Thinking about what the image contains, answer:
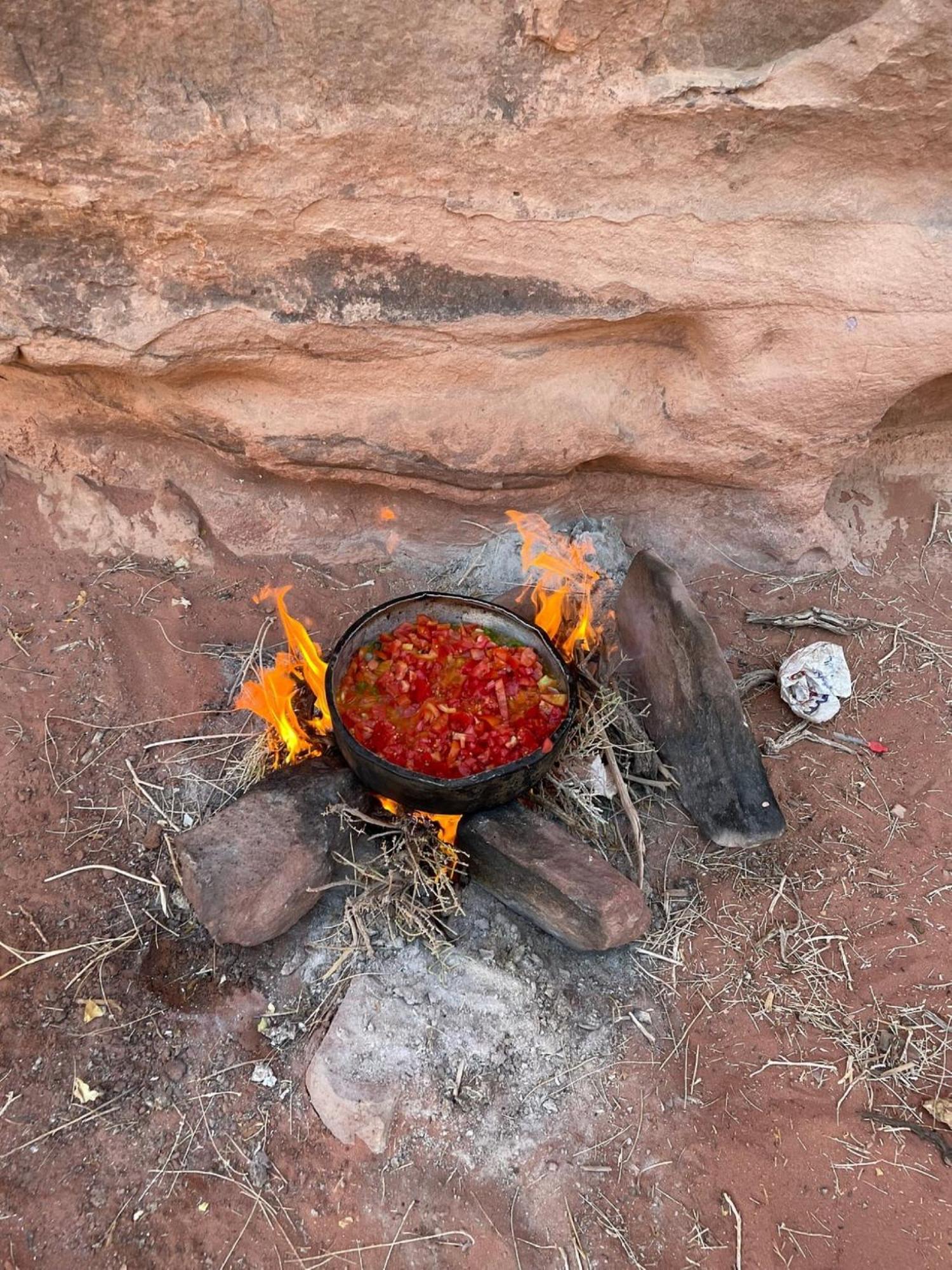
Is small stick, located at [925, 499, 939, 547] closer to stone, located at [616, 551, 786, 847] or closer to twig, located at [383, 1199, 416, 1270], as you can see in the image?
stone, located at [616, 551, 786, 847]

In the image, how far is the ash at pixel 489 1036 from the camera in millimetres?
2502

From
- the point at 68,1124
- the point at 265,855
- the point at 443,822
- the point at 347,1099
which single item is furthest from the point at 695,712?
the point at 68,1124

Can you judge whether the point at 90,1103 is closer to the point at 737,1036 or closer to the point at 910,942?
the point at 737,1036

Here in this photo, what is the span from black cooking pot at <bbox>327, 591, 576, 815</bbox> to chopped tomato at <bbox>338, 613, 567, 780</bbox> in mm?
42

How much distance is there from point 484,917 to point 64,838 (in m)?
1.47

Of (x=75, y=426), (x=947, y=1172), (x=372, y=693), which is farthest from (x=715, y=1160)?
(x=75, y=426)

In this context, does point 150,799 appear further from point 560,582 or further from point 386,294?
point 386,294

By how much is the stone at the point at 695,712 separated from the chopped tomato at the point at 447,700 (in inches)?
20.5

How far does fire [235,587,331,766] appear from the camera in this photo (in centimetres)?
322

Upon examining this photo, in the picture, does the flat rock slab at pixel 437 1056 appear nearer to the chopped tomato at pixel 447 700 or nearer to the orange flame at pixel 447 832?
the orange flame at pixel 447 832

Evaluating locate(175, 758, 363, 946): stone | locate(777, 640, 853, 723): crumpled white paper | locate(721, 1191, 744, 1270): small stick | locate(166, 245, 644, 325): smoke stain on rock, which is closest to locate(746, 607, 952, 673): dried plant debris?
locate(777, 640, 853, 723): crumpled white paper

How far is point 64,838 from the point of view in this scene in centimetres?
291

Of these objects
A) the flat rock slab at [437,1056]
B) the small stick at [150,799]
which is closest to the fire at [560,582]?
the flat rock slab at [437,1056]

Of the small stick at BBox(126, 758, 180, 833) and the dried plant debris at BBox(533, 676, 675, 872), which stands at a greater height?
the small stick at BBox(126, 758, 180, 833)
